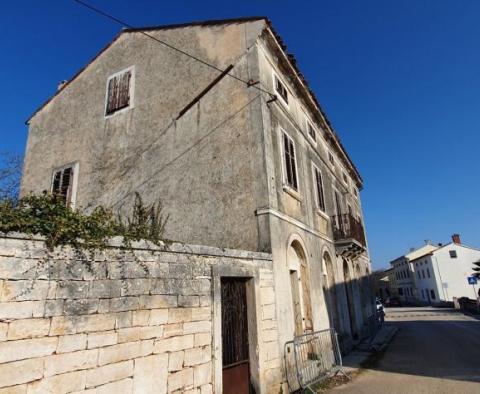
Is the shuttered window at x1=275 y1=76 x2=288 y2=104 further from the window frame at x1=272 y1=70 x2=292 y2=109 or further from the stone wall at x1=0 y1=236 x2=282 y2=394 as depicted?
the stone wall at x1=0 y1=236 x2=282 y2=394

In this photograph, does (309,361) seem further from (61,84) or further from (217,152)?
(61,84)

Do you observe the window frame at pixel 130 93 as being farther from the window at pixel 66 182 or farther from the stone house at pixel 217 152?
the window at pixel 66 182

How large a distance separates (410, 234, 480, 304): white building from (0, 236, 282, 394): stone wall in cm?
5083

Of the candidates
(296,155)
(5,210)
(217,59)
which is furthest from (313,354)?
(217,59)

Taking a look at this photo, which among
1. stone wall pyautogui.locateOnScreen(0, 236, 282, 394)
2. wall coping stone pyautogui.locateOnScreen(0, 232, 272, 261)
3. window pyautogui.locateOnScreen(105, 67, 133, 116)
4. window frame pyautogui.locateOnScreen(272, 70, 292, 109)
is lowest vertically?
stone wall pyautogui.locateOnScreen(0, 236, 282, 394)

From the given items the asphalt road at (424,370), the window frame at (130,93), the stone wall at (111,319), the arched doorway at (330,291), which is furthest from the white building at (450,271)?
the stone wall at (111,319)

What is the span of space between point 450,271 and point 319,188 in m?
45.7

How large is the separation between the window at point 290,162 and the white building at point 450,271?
47.4 m

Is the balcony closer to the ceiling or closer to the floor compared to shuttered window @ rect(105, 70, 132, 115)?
closer to the floor

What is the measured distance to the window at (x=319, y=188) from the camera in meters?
11.9

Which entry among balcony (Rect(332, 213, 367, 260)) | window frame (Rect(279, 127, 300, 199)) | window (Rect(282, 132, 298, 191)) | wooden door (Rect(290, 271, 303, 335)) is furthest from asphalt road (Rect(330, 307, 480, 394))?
window (Rect(282, 132, 298, 191))

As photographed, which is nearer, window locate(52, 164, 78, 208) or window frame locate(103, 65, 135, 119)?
window frame locate(103, 65, 135, 119)

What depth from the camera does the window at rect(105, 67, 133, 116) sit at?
1109 centimetres

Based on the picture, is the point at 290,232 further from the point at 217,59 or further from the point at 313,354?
the point at 217,59
